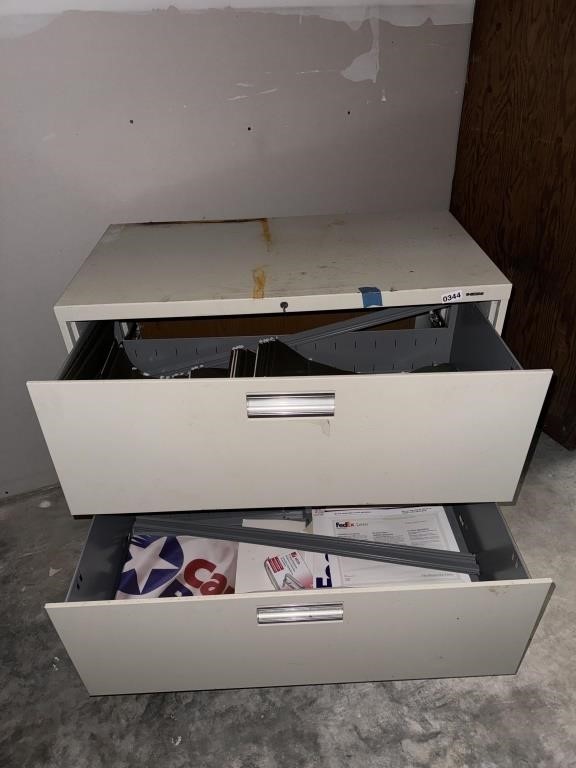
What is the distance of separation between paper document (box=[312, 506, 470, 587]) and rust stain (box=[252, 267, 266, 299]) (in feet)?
1.59

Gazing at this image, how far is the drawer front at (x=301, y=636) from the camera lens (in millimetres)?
703

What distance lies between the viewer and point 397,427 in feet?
2.39

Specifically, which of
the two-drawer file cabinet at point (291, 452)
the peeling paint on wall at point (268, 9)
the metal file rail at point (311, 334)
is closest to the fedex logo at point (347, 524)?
the two-drawer file cabinet at point (291, 452)

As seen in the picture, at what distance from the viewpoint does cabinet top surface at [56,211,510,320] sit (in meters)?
0.77

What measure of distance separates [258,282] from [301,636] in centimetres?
50

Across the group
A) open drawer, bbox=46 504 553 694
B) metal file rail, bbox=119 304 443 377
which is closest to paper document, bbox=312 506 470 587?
open drawer, bbox=46 504 553 694

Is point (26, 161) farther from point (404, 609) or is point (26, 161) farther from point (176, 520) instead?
point (404, 609)

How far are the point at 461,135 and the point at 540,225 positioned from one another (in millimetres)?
257

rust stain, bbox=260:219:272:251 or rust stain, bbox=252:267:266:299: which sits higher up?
rust stain, bbox=252:267:266:299

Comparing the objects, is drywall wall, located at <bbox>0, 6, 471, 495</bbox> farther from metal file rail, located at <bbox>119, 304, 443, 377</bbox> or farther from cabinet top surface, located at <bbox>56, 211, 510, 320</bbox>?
metal file rail, located at <bbox>119, 304, 443, 377</bbox>

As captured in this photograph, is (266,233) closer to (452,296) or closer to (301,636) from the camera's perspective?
(452,296)

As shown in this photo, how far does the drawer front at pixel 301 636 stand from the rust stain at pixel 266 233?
0.56 m

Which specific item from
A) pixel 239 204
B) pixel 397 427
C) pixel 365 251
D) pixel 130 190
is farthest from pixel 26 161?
pixel 397 427

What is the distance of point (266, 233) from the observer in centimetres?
100
